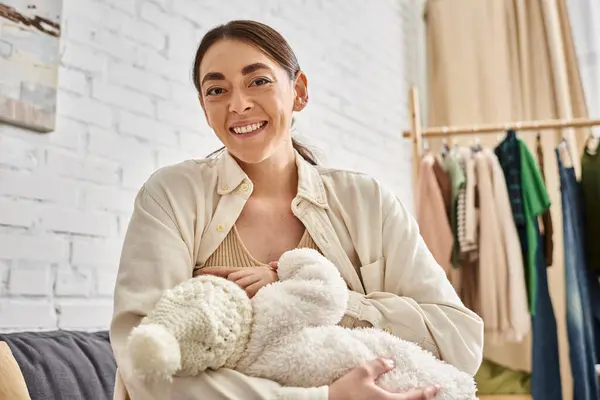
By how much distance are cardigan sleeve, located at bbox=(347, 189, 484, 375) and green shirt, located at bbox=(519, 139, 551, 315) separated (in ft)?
5.14

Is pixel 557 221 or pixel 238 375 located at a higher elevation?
pixel 557 221

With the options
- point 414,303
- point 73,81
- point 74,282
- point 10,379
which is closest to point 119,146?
point 73,81

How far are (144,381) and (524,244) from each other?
212 cm

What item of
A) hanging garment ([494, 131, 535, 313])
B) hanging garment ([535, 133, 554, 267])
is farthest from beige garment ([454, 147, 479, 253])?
hanging garment ([535, 133, 554, 267])

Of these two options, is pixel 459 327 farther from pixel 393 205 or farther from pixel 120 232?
pixel 120 232

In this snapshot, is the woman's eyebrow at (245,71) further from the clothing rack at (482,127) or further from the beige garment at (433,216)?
the clothing rack at (482,127)

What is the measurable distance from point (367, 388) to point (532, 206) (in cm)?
198

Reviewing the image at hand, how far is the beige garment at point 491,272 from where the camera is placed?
265 cm

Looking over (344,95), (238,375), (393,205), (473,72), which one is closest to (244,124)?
(393,205)

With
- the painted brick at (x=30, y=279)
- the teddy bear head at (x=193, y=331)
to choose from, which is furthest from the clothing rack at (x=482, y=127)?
the teddy bear head at (x=193, y=331)

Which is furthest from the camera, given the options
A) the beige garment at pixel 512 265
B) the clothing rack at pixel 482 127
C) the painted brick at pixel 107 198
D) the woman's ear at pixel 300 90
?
the clothing rack at pixel 482 127

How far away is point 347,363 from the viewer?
3.22ft

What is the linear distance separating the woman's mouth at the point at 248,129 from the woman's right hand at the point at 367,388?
0.47 meters

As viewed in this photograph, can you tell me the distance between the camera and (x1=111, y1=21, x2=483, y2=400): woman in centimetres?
110
